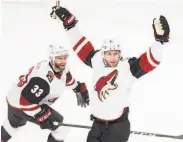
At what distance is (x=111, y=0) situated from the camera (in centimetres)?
272

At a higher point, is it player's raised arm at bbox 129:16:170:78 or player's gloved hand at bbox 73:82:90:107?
player's raised arm at bbox 129:16:170:78

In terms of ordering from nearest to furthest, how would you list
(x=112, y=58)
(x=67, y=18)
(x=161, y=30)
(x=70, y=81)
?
(x=161, y=30) → (x=112, y=58) → (x=67, y=18) → (x=70, y=81)

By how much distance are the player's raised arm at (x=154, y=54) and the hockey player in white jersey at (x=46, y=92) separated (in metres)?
0.30

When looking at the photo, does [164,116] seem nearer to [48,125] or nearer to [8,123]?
[48,125]

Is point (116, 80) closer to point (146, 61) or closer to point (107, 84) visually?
point (107, 84)

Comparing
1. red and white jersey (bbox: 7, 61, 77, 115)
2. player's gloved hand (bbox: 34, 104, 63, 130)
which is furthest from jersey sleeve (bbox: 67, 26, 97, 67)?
player's gloved hand (bbox: 34, 104, 63, 130)

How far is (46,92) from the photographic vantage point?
250 centimetres

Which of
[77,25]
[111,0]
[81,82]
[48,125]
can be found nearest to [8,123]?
[48,125]

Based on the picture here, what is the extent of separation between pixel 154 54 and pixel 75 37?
38 cm

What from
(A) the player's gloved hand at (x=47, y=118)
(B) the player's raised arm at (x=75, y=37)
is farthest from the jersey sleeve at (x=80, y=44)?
(A) the player's gloved hand at (x=47, y=118)

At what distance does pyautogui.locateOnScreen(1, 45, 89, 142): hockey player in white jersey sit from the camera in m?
2.48

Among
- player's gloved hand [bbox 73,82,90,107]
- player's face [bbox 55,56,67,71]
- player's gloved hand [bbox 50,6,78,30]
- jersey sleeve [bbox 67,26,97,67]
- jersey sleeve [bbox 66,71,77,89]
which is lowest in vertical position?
player's gloved hand [bbox 73,82,90,107]

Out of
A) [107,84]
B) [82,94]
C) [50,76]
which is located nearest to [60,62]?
[50,76]

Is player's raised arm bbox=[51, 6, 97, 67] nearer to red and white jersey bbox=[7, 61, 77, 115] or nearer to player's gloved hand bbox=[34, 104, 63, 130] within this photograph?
red and white jersey bbox=[7, 61, 77, 115]
